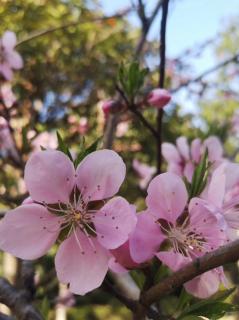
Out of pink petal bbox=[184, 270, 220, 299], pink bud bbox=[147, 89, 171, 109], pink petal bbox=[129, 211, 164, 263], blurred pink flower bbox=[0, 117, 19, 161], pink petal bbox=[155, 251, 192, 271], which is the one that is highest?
pink petal bbox=[129, 211, 164, 263]

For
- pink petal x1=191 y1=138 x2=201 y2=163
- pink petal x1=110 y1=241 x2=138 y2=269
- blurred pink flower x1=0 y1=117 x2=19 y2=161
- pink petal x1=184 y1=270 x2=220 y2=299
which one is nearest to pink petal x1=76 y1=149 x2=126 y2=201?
pink petal x1=110 y1=241 x2=138 y2=269

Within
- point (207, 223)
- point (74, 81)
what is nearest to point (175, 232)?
point (207, 223)

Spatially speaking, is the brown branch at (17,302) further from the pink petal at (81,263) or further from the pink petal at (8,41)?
the pink petal at (8,41)

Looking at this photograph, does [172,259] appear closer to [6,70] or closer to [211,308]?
[211,308]

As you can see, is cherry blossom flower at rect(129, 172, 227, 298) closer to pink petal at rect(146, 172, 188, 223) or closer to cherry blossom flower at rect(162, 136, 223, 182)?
pink petal at rect(146, 172, 188, 223)

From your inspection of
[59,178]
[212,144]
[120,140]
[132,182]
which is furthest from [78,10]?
[59,178]

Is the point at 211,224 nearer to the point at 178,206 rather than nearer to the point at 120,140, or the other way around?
the point at 178,206

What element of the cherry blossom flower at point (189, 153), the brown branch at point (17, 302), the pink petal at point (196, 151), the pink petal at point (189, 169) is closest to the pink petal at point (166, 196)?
the brown branch at point (17, 302)
